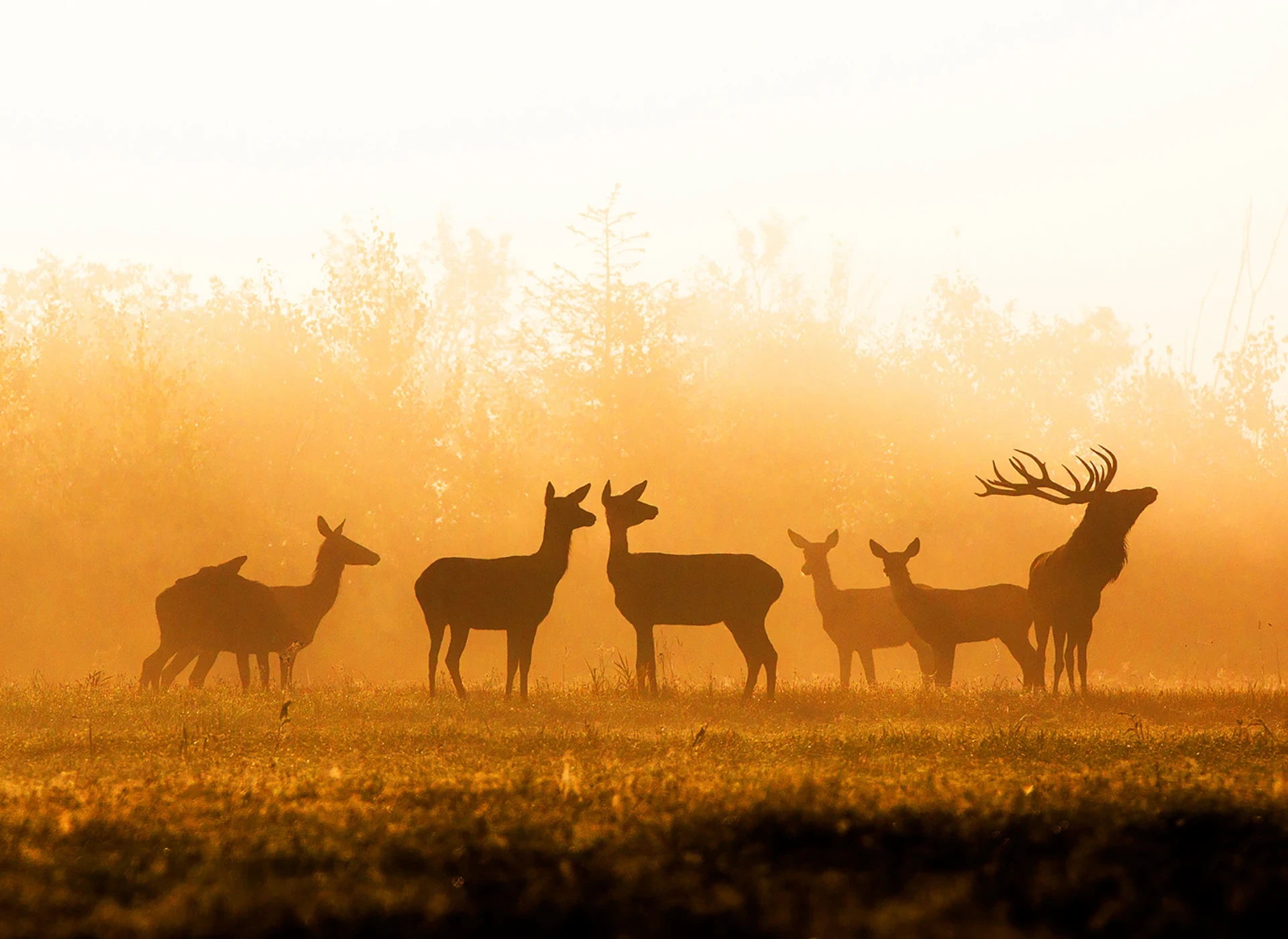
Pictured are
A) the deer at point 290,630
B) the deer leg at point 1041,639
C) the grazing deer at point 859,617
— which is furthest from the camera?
the grazing deer at point 859,617

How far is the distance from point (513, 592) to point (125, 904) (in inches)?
420

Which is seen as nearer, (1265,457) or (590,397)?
(590,397)

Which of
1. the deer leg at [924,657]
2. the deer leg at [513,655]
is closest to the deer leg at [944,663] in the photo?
the deer leg at [924,657]

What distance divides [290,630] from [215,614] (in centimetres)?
115

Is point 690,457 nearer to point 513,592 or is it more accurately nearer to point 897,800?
point 513,592

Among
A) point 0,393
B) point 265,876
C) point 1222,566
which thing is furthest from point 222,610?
point 1222,566

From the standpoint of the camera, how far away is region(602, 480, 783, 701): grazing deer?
625 inches

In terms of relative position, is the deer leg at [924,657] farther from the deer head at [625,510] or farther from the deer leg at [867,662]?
the deer head at [625,510]

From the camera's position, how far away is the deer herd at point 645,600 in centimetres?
1591

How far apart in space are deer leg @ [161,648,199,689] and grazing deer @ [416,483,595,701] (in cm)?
403

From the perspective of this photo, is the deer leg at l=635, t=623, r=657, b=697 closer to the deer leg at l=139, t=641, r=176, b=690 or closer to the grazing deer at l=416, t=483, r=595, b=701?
the grazing deer at l=416, t=483, r=595, b=701

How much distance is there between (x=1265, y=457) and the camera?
38.9m

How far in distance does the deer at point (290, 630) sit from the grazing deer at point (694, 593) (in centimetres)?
457

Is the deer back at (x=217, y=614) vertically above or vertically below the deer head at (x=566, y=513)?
below
